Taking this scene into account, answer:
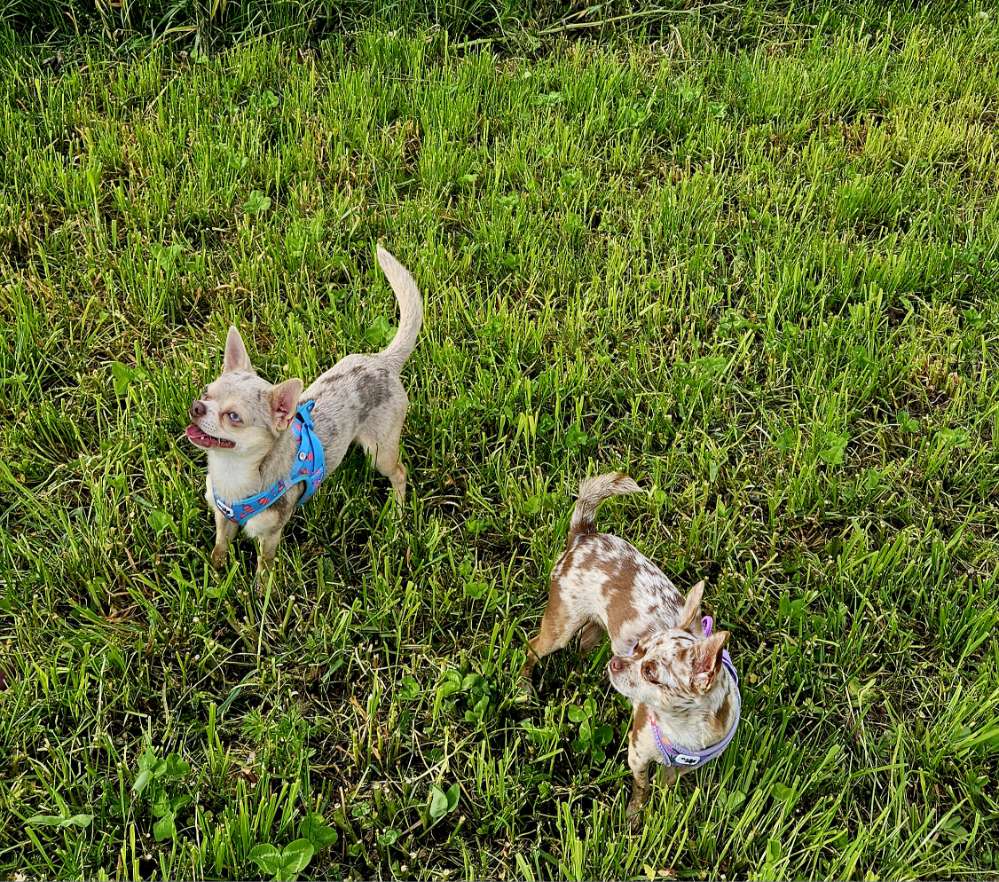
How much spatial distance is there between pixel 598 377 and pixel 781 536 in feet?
3.80

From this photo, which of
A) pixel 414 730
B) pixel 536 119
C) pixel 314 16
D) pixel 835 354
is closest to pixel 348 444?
pixel 414 730

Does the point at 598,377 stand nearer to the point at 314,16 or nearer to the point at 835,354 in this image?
the point at 835,354

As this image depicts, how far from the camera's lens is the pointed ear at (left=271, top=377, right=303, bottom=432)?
295 centimetres

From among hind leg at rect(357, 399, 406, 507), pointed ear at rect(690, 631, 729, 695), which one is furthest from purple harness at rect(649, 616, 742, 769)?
hind leg at rect(357, 399, 406, 507)

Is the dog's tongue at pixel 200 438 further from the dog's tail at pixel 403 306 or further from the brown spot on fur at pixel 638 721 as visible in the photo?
the brown spot on fur at pixel 638 721

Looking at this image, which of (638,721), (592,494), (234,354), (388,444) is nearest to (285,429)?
(234,354)

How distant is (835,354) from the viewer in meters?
4.49

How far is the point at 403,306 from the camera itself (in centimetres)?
380

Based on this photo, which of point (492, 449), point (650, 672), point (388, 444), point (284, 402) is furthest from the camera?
point (492, 449)

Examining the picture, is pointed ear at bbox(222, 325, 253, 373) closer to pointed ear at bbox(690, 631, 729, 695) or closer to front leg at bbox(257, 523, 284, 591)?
front leg at bbox(257, 523, 284, 591)

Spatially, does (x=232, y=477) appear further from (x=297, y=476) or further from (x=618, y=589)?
(x=618, y=589)

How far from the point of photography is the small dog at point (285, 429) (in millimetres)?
2949

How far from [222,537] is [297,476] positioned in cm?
39

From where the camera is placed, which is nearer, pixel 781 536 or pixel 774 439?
pixel 781 536
